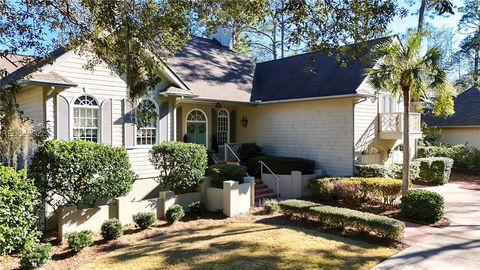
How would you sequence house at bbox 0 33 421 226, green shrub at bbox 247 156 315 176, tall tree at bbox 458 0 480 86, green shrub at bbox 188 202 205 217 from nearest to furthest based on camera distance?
house at bbox 0 33 421 226 < green shrub at bbox 188 202 205 217 < green shrub at bbox 247 156 315 176 < tall tree at bbox 458 0 480 86

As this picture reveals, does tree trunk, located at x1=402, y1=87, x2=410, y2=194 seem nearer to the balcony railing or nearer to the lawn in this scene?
the lawn

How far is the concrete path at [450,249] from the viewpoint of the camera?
24.1ft

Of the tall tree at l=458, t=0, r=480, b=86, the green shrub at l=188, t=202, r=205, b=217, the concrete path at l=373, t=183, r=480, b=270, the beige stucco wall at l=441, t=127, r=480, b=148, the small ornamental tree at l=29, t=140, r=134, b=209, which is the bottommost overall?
the concrete path at l=373, t=183, r=480, b=270

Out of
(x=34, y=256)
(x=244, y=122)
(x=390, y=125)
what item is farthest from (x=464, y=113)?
(x=34, y=256)

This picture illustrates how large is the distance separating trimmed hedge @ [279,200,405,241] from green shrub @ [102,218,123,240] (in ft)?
16.8

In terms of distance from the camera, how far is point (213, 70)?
18.6 m

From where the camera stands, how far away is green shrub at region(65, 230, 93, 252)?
8.45 metres

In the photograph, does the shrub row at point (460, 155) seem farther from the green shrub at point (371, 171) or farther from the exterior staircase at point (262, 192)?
the exterior staircase at point (262, 192)

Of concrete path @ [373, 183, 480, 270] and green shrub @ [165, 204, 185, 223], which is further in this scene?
green shrub @ [165, 204, 185, 223]

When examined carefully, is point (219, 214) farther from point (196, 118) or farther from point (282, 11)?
point (282, 11)

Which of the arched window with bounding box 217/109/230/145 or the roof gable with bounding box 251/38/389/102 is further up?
the roof gable with bounding box 251/38/389/102

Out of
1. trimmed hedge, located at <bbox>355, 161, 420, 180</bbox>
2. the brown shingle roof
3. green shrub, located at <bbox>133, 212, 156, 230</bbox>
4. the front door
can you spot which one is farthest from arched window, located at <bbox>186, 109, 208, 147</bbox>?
trimmed hedge, located at <bbox>355, 161, 420, 180</bbox>

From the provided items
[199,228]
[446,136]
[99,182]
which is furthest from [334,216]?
[446,136]

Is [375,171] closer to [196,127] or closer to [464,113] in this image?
[196,127]
